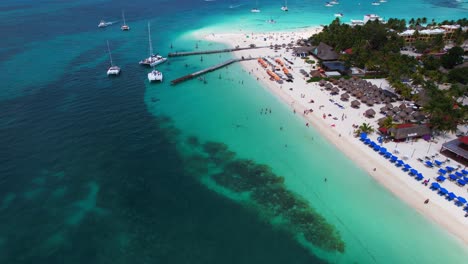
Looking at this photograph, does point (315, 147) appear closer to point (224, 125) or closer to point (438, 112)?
point (224, 125)

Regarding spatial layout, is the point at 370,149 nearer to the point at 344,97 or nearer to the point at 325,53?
the point at 344,97

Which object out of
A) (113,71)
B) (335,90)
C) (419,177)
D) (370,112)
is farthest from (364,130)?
(113,71)

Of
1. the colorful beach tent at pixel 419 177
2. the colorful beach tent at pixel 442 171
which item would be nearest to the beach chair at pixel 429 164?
the colorful beach tent at pixel 442 171

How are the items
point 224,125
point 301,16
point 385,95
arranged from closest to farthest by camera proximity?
point 224,125 < point 385,95 < point 301,16

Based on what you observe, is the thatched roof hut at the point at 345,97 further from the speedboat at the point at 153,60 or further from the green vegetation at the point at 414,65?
the speedboat at the point at 153,60

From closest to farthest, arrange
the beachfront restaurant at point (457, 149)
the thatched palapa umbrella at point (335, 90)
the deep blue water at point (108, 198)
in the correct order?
the deep blue water at point (108, 198) → the beachfront restaurant at point (457, 149) → the thatched palapa umbrella at point (335, 90)

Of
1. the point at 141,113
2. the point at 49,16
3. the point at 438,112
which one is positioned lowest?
the point at 141,113

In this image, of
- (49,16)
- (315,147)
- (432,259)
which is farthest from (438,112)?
(49,16)
